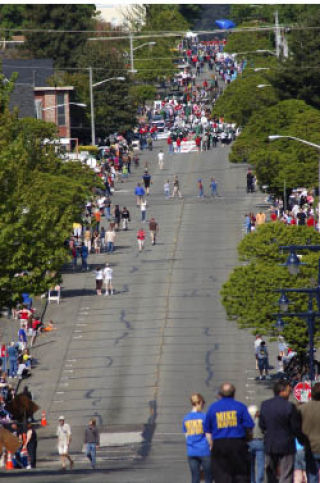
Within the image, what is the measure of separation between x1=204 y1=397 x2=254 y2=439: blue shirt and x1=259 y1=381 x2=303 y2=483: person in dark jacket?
1.78 feet

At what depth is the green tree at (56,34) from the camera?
15488cm

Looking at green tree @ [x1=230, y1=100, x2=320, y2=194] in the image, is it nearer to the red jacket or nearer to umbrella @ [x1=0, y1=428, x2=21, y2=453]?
the red jacket

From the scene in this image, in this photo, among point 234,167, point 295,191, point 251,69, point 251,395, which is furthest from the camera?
point 251,69

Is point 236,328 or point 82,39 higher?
point 82,39

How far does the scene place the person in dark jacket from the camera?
18.1 meters

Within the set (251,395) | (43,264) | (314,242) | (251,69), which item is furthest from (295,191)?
(251,69)

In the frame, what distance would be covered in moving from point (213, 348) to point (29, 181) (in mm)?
8460

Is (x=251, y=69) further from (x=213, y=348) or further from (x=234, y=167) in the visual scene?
(x=213, y=348)

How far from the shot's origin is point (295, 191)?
83688mm

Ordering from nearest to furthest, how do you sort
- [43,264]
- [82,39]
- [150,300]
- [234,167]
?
[43,264], [150,300], [234,167], [82,39]

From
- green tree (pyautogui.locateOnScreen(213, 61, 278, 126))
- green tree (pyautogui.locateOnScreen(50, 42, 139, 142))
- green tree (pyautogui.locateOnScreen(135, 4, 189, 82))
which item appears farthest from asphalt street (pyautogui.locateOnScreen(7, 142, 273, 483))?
green tree (pyautogui.locateOnScreen(135, 4, 189, 82))

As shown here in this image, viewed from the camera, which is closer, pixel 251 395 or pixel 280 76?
pixel 251 395

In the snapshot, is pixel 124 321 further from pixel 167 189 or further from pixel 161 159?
pixel 161 159

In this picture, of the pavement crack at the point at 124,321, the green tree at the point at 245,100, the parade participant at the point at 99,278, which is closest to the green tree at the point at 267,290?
the pavement crack at the point at 124,321
